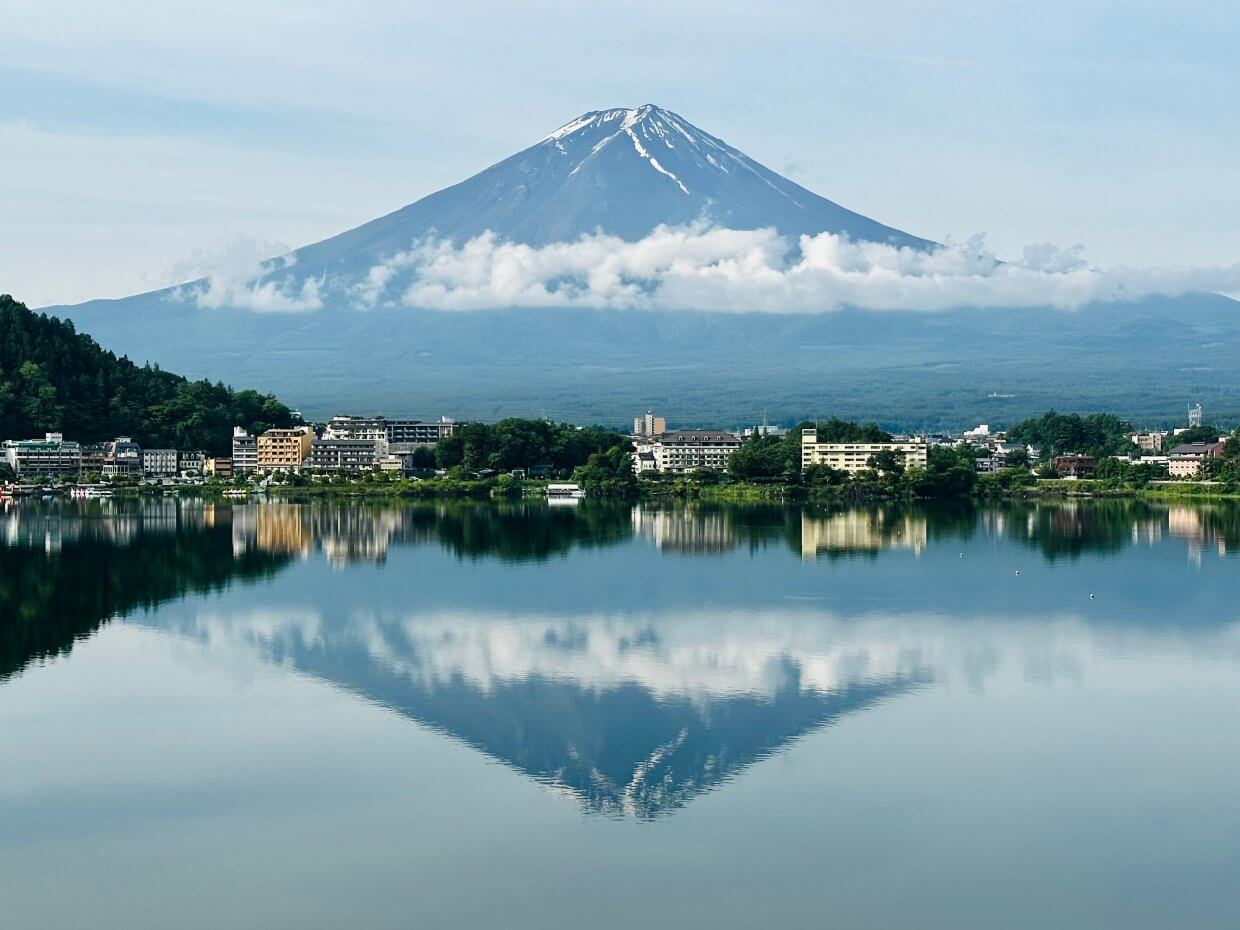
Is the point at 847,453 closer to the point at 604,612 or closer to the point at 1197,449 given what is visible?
the point at 1197,449

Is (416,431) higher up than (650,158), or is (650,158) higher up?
(650,158)

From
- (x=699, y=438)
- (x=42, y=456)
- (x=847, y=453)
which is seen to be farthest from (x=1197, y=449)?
(x=42, y=456)

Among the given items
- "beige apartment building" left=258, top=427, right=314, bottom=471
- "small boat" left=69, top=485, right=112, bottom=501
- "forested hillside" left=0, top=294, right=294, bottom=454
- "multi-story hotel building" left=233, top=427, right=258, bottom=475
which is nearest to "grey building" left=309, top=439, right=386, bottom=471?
"beige apartment building" left=258, top=427, right=314, bottom=471

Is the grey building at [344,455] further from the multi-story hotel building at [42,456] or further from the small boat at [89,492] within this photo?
the small boat at [89,492]

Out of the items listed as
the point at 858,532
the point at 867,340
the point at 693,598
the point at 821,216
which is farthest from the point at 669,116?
the point at 693,598

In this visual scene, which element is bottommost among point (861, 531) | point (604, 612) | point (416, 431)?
point (604, 612)

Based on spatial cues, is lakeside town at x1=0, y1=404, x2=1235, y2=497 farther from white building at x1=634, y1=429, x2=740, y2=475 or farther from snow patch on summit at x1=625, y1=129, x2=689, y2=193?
snow patch on summit at x1=625, y1=129, x2=689, y2=193

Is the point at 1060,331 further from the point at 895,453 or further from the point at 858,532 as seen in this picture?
the point at 858,532
